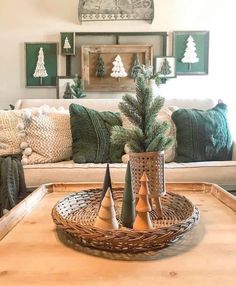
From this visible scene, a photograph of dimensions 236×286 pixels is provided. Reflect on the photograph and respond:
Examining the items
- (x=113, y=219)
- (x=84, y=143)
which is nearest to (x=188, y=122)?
(x=84, y=143)

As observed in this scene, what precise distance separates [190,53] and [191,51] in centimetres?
2

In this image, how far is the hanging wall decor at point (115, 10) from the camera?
3707mm

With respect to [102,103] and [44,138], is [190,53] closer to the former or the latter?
[102,103]

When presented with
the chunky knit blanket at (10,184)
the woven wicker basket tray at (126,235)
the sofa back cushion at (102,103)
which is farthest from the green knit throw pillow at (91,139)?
the woven wicker basket tray at (126,235)

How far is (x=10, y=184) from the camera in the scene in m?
2.33

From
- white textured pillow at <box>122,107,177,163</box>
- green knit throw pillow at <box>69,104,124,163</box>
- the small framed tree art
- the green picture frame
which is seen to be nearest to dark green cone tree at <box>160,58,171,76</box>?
the small framed tree art

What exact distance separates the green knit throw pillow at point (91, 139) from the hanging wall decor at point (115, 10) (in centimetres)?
142

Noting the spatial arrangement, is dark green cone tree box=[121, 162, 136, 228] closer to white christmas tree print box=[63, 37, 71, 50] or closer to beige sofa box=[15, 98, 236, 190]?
beige sofa box=[15, 98, 236, 190]

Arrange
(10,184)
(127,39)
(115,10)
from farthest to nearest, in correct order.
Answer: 1. (127,39)
2. (115,10)
3. (10,184)

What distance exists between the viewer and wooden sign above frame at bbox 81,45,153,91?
12.4ft

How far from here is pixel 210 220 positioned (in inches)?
53.3

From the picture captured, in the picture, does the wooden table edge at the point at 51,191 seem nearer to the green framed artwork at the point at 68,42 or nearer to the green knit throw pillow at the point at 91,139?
the green knit throw pillow at the point at 91,139

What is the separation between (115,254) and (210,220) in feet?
1.56

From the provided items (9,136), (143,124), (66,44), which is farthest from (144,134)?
(66,44)
